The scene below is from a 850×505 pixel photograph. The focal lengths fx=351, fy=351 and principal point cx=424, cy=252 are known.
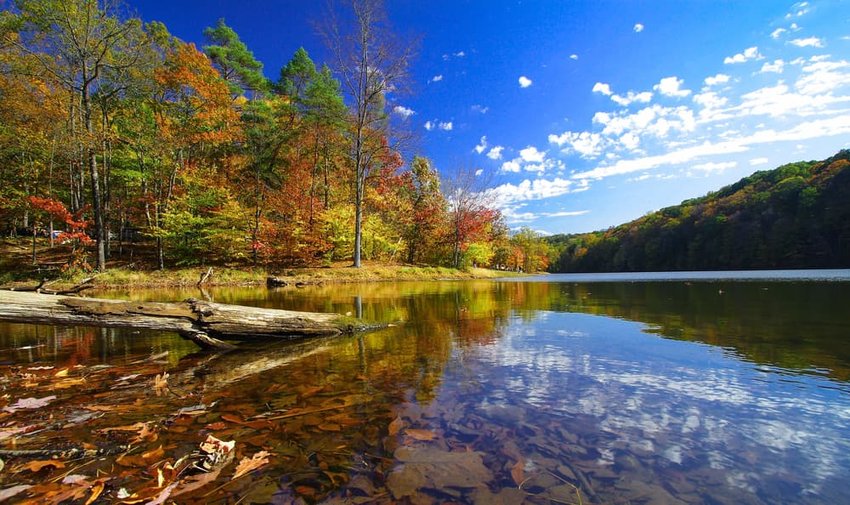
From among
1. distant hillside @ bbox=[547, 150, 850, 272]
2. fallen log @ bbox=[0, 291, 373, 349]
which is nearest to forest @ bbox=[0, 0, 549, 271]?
fallen log @ bbox=[0, 291, 373, 349]

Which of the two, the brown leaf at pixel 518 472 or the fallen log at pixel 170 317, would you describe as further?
the fallen log at pixel 170 317

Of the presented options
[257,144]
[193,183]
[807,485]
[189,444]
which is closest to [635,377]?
[807,485]

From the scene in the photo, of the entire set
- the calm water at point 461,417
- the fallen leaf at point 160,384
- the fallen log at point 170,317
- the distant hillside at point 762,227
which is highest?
the distant hillside at point 762,227

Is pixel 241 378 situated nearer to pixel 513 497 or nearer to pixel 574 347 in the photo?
pixel 513 497

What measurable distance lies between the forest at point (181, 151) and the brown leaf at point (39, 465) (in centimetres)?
2152

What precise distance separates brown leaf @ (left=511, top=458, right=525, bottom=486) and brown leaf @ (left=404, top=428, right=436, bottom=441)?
2.29 ft

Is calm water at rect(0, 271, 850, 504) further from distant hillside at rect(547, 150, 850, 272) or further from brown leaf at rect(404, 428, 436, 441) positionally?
distant hillside at rect(547, 150, 850, 272)

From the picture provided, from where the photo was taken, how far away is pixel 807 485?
7.22 feet

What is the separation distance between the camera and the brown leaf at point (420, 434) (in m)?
2.83

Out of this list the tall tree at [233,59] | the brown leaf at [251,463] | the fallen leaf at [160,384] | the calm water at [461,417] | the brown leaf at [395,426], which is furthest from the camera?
the tall tree at [233,59]

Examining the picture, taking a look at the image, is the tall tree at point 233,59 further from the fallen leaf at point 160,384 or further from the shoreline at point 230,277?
the fallen leaf at point 160,384

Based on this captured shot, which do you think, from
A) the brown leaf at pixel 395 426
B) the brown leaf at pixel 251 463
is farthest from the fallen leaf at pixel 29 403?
the brown leaf at pixel 395 426

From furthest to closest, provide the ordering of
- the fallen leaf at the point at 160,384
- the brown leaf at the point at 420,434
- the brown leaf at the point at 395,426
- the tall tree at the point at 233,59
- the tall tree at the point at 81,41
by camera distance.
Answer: the tall tree at the point at 233,59 < the tall tree at the point at 81,41 < the fallen leaf at the point at 160,384 < the brown leaf at the point at 395,426 < the brown leaf at the point at 420,434

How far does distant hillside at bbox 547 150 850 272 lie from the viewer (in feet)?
184
